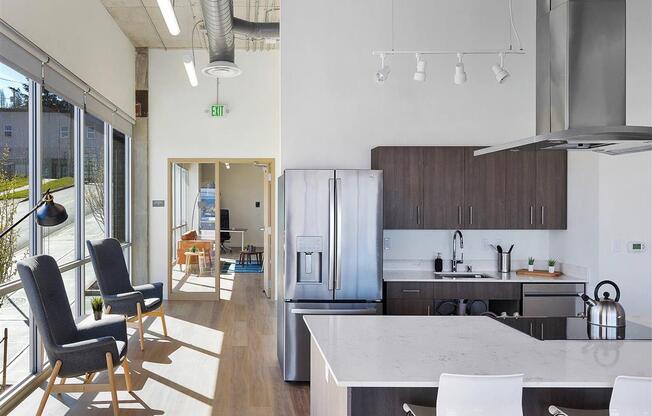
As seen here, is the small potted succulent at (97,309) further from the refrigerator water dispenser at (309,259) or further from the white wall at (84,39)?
the white wall at (84,39)

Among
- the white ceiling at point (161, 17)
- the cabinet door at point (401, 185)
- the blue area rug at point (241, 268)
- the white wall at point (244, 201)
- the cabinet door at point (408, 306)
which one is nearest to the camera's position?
the cabinet door at point (408, 306)

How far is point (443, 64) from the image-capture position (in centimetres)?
557

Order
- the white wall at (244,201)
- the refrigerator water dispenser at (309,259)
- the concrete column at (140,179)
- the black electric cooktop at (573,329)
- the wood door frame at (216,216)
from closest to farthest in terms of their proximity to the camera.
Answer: the black electric cooktop at (573,329) → the refrigerator water dispenser at (309,259) → the concrete column at (140,179) → the wood door frame at (216,216) → the white wall at (244,201)

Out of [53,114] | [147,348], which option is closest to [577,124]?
[53,114]

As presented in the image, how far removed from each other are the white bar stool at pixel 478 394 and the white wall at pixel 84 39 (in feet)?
11.5

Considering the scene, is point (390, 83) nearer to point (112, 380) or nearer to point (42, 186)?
point (42, 186)

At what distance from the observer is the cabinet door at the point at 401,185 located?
5227 millimetres

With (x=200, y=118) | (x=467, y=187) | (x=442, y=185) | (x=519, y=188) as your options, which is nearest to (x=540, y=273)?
(x=519, y=188)

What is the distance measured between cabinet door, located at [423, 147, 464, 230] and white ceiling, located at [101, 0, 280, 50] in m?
2.75

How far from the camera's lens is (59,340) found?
392cm

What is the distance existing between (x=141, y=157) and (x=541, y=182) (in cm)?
559

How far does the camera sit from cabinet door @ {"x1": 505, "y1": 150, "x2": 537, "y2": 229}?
5.28m

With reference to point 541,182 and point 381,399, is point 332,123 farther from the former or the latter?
point 381,399

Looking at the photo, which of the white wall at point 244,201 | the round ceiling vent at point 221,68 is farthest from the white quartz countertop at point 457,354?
the white wall at point 244,201
